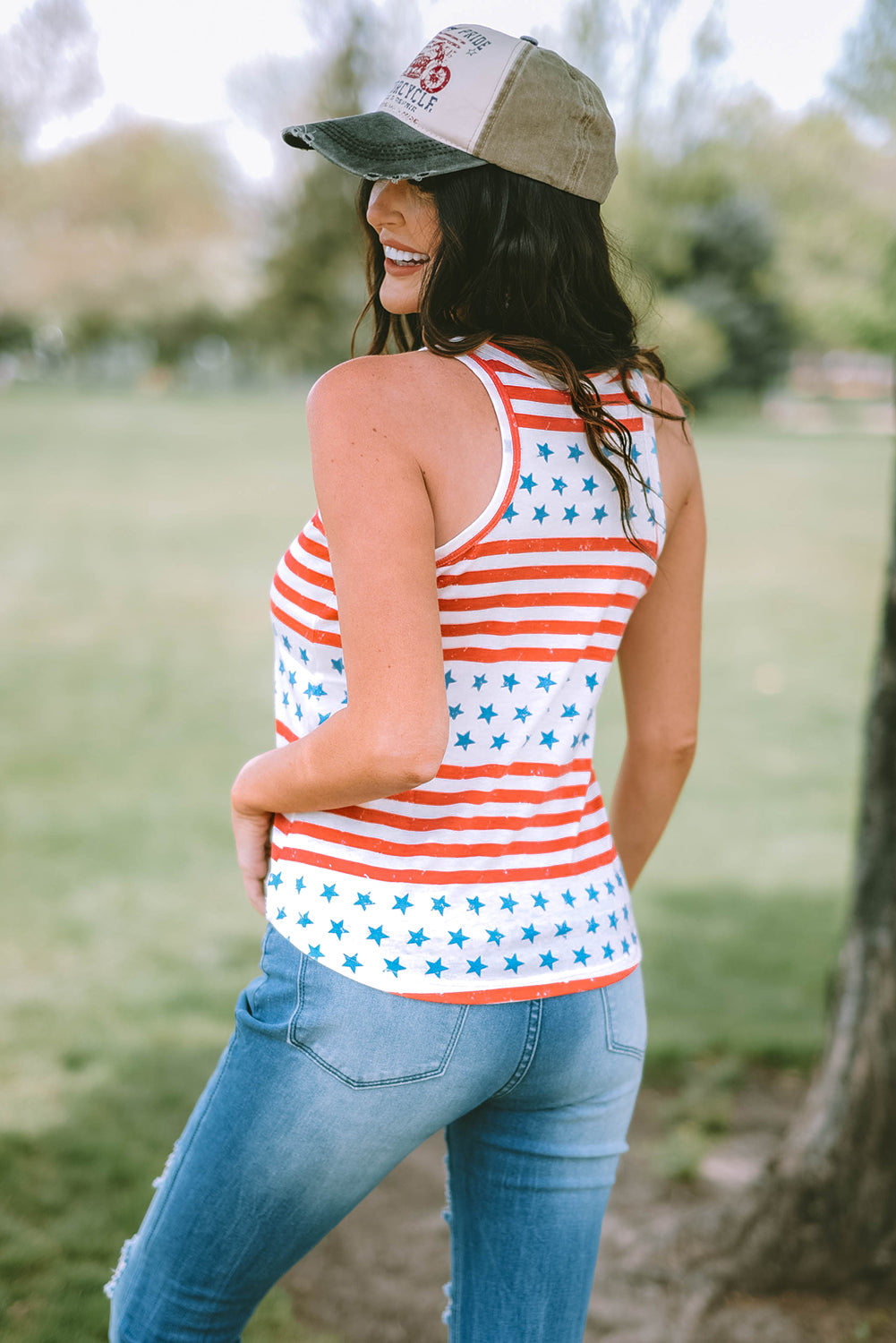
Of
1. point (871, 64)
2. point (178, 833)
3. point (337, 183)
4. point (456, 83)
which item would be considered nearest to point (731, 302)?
point (178, 833)

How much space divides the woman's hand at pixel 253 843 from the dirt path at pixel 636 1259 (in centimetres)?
141

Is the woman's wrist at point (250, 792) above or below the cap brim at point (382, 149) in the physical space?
below

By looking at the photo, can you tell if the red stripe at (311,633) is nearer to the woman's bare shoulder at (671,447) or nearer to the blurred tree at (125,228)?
the woman's bare shoulder at (671,447)

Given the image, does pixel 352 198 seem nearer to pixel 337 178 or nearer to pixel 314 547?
pixel 314 547

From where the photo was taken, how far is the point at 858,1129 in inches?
83.1

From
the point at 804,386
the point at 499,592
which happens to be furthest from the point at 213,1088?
the point at 804,386

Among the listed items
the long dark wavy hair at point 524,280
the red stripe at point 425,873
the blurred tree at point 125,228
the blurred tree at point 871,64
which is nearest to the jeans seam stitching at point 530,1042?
the red stripe at point 425,873

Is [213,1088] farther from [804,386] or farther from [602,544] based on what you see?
[804,386]

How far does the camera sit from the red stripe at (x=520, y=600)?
1.01m

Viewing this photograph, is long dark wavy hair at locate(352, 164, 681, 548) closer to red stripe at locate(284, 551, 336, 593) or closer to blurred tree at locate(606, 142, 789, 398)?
red stripe at locate(284, 551, 336, 593)

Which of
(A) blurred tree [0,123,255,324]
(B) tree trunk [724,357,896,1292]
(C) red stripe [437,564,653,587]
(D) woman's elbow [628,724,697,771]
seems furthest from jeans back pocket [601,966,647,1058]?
(A) blurred tree [0,123,255,324]

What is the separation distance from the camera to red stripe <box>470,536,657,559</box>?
986 mm

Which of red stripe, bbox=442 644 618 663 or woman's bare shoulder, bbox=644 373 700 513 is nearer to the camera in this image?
red stripe, bbox=442 644 618 663

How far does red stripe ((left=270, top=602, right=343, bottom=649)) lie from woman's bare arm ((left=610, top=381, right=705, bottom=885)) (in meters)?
0.38
